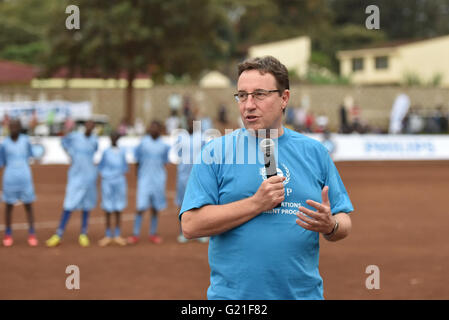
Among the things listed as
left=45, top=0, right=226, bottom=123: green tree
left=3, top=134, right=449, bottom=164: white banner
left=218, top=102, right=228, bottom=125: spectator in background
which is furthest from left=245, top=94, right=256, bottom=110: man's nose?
left=218, top=102, right=228, bottom=125: spectator in background

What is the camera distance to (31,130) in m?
28.6

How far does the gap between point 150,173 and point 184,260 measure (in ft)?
7.04

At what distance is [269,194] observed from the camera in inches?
117

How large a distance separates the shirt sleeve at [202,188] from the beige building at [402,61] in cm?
4817

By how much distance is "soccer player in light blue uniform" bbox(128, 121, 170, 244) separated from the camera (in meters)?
11.5

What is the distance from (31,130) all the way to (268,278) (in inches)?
1058

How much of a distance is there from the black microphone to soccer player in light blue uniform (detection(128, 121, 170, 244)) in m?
8.46

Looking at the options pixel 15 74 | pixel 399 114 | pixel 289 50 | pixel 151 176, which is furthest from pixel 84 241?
pixel 289 50

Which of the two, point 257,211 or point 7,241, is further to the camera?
point 7,241

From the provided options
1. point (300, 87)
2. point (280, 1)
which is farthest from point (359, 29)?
point (300, 87)

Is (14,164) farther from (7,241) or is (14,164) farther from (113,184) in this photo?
(113,184)

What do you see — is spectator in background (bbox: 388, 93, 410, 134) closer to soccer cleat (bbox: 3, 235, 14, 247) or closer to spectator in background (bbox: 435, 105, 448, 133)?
spectator in background (bbox: 435, 105, 448, 133)
